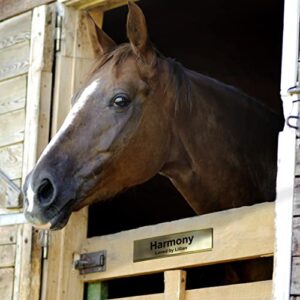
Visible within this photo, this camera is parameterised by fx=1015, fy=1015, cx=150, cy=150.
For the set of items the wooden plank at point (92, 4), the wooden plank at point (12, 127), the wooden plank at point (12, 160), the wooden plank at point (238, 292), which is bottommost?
the wooden plank at point (238, 292)

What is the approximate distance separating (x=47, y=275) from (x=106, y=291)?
0.26 metres

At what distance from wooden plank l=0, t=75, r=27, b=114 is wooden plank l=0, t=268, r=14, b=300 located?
0.70m

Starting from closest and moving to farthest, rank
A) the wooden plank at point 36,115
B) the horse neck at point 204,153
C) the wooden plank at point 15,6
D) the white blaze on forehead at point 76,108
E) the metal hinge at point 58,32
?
the white blaze on forehead at point 76,108
the horse neck at point 204,153
the wooden plank at point 36,115
the metal hinge at point 58,32
the wooden plank at point 15,6

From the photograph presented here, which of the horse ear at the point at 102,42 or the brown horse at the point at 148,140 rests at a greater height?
the horse ear at the point at 102,42

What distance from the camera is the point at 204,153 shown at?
3.95m

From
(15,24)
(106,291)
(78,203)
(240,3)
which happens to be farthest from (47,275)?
(240,3)

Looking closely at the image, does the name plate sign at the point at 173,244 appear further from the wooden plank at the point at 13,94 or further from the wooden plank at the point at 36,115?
the wooden plank at the point at 13,94

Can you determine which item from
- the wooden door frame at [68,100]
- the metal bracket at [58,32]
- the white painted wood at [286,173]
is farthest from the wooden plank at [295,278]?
the metal bracket at [58,32]

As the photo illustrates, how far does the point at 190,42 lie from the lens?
553 cm

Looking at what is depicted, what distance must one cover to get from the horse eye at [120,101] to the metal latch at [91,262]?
0.63m

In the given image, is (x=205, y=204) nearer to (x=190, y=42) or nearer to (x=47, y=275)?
(x=47, y=275)

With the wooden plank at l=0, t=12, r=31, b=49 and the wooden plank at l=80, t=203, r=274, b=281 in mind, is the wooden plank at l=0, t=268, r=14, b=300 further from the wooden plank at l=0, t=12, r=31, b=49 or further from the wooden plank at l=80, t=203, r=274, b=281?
the wooden plank at l=0, t=12, r=31, b=49

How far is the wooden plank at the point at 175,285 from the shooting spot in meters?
3.64

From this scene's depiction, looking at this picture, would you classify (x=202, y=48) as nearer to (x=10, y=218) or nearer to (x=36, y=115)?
(x=36, y=115)
